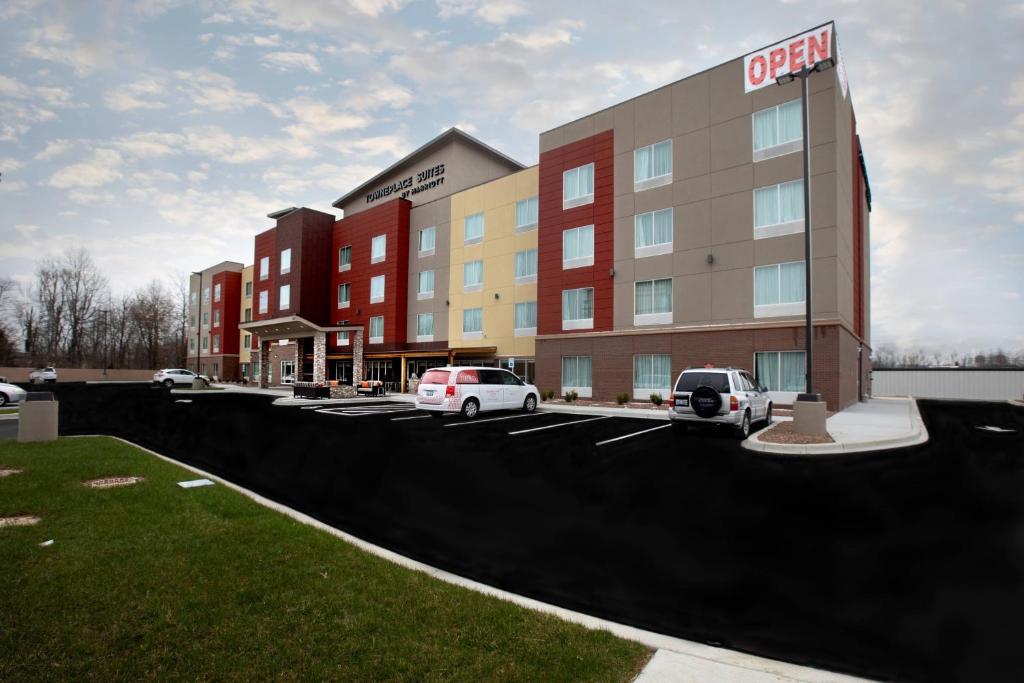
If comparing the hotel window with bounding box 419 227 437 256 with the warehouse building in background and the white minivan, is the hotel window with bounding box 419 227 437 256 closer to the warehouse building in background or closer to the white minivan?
the warehouse building in background

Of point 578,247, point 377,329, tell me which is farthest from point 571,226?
point 377,329

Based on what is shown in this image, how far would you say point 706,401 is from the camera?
13500 millimetres

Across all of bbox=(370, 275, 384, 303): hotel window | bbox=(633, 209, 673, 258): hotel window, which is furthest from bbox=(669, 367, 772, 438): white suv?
bbox=(370, 275, 384, 303): hotel window

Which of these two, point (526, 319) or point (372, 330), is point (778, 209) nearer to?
point (526, 319)

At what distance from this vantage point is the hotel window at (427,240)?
39500 millimetres

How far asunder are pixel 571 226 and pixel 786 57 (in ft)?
41.1

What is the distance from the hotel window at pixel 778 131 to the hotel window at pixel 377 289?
29.1 metres

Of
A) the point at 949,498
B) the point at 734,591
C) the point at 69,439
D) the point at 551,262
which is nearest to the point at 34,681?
the point at 734,591

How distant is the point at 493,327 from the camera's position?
3456 cm

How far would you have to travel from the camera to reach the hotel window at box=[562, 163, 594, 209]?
2880 centimetres

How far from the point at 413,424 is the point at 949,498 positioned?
13529 millimetres

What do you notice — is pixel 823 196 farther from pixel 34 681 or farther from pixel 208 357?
pixel 208 357

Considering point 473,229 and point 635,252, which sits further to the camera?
point 473,229

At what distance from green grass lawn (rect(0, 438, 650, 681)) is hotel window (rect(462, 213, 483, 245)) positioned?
31.8 metres
